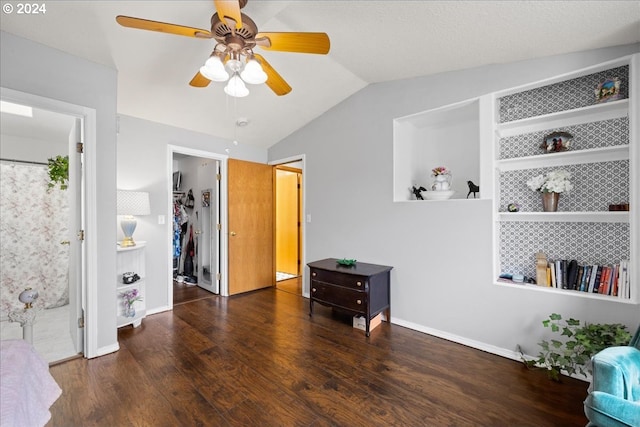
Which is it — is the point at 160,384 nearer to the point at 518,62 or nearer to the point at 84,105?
the point at 84,105

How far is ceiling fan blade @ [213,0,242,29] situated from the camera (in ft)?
4.16

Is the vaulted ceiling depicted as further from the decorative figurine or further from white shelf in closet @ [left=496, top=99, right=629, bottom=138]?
the decorative figurine

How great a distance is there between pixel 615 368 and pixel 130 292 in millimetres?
3737

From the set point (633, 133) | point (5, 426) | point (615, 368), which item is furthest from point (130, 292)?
point (633, 133)

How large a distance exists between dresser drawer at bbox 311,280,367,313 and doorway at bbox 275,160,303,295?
1.89 metres

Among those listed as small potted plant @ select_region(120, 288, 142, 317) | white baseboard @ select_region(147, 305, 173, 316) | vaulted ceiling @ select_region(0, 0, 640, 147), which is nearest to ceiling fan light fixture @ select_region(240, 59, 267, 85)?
vaulted ceiling @ select_region(0, 0, 640, 147)

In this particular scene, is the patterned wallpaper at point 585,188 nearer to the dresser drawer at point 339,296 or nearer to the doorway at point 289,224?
the dresser drawer at point 339,296

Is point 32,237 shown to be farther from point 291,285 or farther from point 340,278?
point 340,278

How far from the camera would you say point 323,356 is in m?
2.32

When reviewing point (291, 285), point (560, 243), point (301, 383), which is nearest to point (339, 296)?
point (301, 383)

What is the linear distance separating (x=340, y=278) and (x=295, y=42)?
2248 millimetres

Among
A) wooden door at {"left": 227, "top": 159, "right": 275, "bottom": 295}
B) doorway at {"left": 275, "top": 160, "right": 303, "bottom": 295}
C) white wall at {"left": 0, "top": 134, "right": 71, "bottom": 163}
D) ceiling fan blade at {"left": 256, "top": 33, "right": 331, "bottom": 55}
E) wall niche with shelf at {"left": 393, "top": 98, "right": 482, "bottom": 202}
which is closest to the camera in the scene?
ceiling fan blade at {"left": 256, "top": 33, "right": 331, "bottom": 55}

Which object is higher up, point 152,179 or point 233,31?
point 233,31

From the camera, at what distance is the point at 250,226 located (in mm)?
4215
